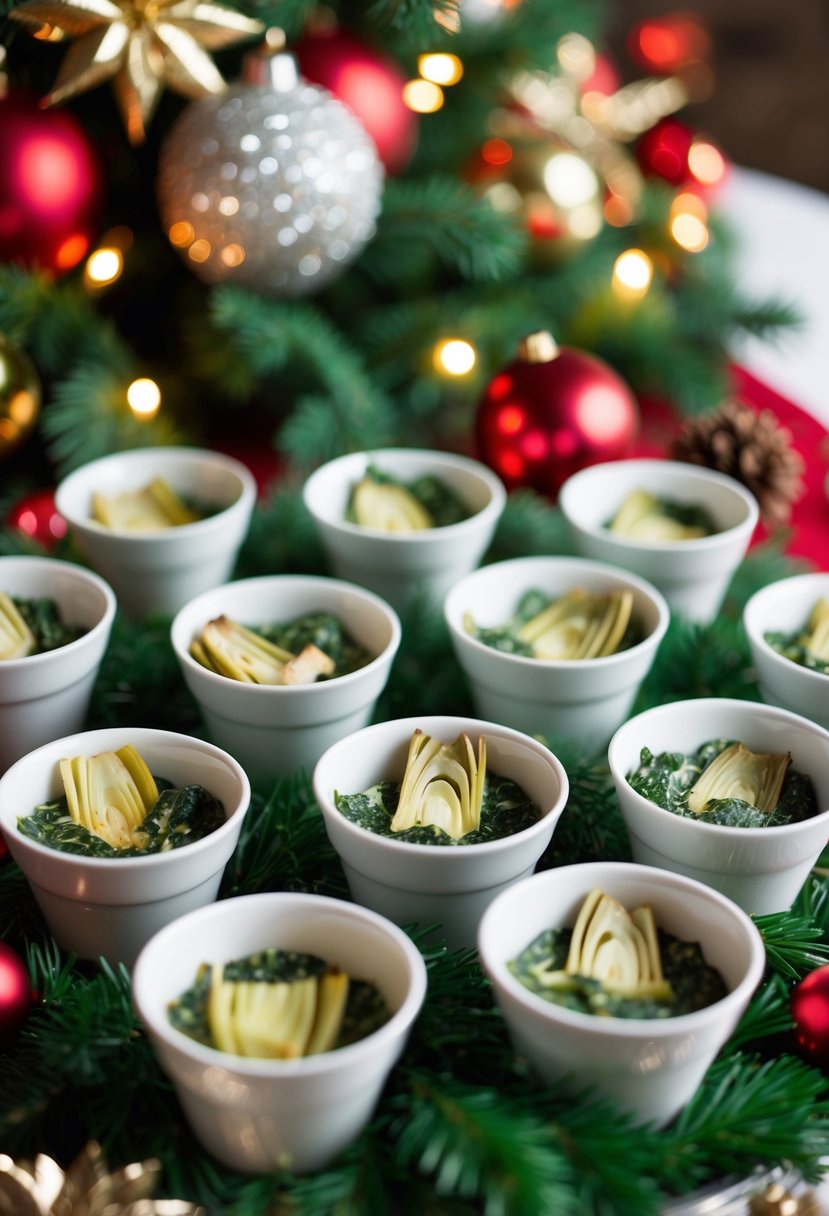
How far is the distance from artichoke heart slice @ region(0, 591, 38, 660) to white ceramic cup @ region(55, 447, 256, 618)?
Answer: 16 centimetres

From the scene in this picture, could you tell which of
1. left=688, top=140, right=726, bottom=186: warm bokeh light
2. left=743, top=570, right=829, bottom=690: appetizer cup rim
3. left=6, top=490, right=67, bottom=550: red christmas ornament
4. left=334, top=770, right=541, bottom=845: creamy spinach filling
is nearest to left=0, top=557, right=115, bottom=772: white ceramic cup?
left=6, top=490, right=67, bottom=550: red christmas ornament

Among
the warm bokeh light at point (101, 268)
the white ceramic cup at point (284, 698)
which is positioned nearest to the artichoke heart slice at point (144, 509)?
the white ceramic cup at point (284, 698)

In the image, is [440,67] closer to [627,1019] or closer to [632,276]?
[632,276]

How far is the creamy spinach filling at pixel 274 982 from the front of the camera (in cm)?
91

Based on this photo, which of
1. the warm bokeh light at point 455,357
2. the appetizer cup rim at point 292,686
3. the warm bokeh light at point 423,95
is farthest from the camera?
the warm bokeh light at point 423,95

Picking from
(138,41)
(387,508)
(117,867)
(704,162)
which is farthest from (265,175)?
(704,162)

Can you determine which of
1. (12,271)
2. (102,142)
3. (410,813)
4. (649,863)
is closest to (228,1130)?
(410,813)

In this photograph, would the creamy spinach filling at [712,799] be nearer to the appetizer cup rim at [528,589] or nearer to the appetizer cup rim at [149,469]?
the appetizer cup rim at [528,589]

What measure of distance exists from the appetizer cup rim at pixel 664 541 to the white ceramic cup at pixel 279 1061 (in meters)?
0.70

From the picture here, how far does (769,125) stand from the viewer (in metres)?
4.11

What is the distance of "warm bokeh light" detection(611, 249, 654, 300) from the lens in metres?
2.06

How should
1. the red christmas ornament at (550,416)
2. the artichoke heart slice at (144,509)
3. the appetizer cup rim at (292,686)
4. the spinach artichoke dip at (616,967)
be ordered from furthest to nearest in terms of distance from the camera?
the red christmas ornament at (550,416), the artichoke heart slice at (144,509), the appetizer cup rim at (292,686), the spinach artichoke dip at (616,967)

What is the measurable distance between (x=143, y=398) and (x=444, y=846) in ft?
3.12

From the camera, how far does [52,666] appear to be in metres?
1.24
